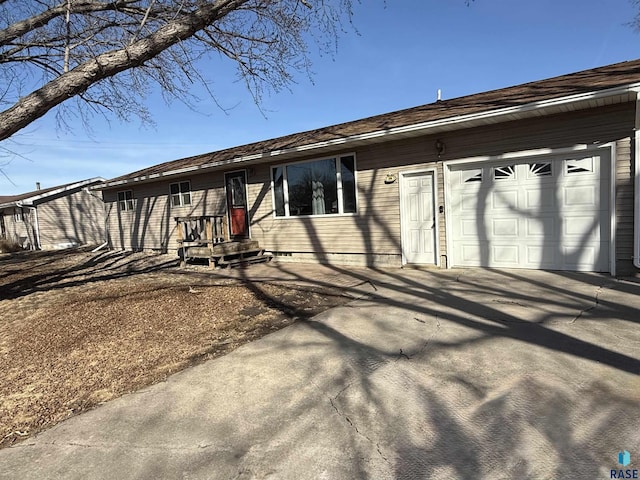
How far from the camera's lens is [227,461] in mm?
2234

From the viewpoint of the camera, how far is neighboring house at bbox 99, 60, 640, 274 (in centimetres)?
587

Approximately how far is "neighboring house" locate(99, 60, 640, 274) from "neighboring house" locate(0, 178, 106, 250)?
615 inches

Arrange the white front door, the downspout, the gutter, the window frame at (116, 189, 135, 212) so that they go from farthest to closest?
the window frame at (116, 189, 135, 212)
the white front door
the downspout
the gutter

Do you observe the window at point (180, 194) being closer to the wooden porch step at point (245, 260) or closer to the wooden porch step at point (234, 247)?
the wooden porch step at point (234, 247)

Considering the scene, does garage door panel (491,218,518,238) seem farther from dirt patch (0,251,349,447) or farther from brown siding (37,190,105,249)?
brown siding (37,190,105,249)

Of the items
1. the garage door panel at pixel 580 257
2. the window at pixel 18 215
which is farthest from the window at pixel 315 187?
the window at pixel 18 215

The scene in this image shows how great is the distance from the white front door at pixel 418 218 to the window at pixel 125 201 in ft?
37.6

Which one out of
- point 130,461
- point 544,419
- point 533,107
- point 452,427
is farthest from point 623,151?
point 130,461

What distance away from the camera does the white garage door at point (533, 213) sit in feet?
20.0

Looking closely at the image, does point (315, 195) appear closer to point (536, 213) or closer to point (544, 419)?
point (536, 213)

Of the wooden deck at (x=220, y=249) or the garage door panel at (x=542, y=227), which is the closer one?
the garage door panel at (x=542, y=227)

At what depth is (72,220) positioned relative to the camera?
72.5 ft

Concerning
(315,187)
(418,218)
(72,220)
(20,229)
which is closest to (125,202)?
(72,220)

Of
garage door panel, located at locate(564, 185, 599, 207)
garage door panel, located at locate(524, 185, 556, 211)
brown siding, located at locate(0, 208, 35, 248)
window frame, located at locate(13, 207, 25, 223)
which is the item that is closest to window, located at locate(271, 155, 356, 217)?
garage door panel, located at locate(524, 185, 556, 211)
